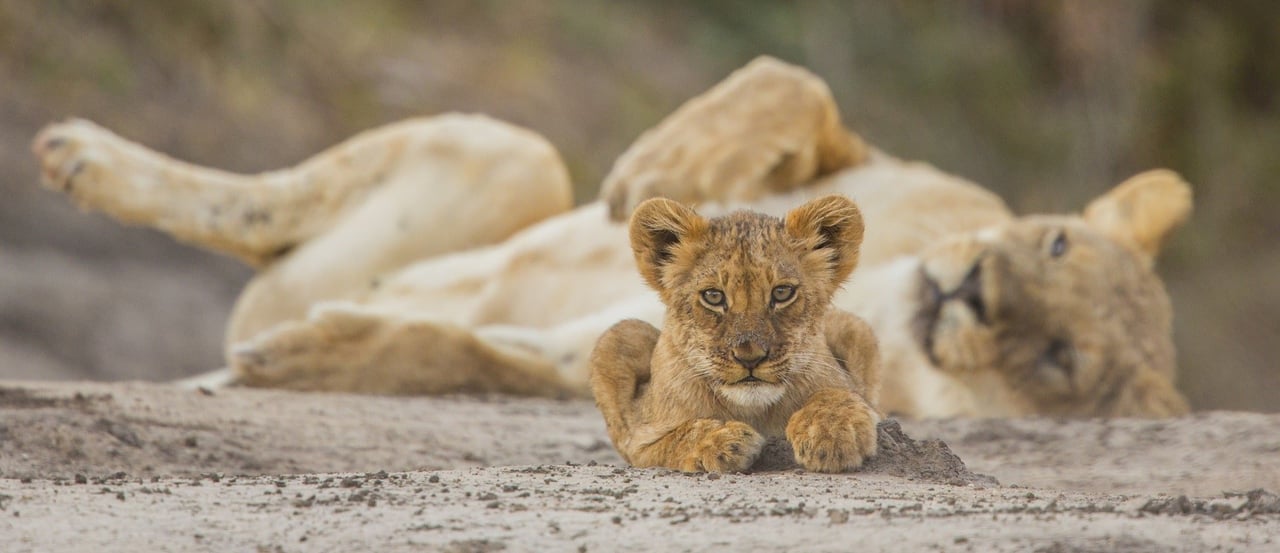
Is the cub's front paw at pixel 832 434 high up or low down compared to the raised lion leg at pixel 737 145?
down

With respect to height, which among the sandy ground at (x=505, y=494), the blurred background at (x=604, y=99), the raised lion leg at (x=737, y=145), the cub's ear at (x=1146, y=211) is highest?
the blurred background at (x=604, y=99)

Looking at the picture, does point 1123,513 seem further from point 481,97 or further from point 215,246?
point 481,97

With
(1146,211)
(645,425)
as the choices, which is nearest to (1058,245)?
(1146,211)

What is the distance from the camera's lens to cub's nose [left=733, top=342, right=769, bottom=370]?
2.96m

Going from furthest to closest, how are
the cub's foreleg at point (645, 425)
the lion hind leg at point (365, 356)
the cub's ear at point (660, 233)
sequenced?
1. the lion hind leg at point (365, 356)
2. the cub's ear at point (660, 233)
3. the cub's foreleg at point (645, 425)

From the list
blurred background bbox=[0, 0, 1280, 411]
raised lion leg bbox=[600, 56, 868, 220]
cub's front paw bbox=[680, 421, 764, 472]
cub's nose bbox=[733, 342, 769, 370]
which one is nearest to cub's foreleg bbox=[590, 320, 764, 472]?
cub's front paw bbox=[680, 421, 764, 472]

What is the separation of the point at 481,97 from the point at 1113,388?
888 centimetres

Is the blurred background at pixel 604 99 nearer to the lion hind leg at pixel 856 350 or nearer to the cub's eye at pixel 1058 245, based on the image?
the cub's eye at pixel 1058 245

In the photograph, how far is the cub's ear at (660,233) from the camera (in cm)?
318

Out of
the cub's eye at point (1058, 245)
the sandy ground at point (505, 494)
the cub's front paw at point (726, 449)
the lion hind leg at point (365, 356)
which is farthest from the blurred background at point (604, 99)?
the cub's front paw at point (726, 449)

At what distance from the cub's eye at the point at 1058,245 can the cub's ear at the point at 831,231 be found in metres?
2.17

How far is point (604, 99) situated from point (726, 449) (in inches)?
438

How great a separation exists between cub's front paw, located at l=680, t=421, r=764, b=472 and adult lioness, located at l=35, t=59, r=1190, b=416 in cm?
212

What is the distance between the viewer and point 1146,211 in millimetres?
5855
